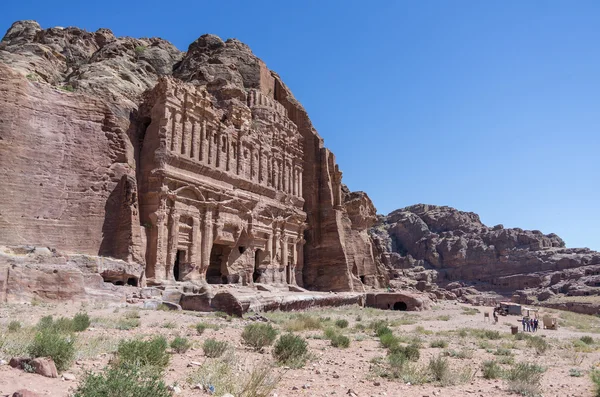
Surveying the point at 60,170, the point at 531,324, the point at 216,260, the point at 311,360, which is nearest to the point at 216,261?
the point at 216,260

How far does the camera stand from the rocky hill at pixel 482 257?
246ft

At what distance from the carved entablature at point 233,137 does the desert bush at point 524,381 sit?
76.8 ft

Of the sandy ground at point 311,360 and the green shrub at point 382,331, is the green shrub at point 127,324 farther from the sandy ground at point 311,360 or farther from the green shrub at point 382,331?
the green shrub at point 382,331

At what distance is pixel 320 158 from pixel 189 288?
2192 cm

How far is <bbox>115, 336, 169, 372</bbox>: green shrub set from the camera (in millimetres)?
8219

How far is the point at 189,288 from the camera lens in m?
26.7

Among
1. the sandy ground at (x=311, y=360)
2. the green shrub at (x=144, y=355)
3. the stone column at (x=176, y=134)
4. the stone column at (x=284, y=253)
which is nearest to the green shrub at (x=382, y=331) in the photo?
the sandy ground at (x=311, y=360)

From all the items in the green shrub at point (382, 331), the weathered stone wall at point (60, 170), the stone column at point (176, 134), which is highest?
the stone column at point (176, 134)

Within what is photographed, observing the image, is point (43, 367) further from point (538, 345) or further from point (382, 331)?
point (538, 345)

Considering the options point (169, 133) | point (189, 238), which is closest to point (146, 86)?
point (169, 133)

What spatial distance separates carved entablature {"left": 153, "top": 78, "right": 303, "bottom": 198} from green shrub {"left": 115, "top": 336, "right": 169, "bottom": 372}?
21.3 m

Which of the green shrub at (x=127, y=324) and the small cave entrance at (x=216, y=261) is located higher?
the small cave entrance at (x=216, y=261)

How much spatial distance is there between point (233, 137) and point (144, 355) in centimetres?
2777

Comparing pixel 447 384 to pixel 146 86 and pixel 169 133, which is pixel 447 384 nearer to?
pixel 169 133
